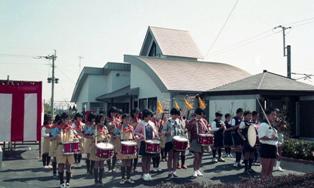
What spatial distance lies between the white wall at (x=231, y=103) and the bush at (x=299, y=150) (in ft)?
13.9

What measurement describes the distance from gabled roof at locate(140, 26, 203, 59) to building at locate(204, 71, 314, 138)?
11.1 metres

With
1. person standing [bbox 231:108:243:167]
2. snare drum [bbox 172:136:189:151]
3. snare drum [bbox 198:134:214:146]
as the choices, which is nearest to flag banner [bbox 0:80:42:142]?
snare drum [bbox 172:136:189:151]

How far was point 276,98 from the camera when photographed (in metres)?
19.4

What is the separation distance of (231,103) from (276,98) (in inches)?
103

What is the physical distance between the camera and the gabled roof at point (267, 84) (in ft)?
58.6

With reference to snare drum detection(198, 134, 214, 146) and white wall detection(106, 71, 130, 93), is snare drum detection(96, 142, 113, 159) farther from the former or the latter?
white wall detection(106, 71, 130, 93)

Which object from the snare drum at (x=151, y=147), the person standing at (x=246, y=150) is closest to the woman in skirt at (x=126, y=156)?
the snare drum at (x=151, y=147)

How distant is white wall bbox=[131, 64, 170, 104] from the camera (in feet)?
70.6

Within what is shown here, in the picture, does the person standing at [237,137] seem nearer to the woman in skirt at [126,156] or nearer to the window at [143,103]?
the woman in skirt at [126,156]

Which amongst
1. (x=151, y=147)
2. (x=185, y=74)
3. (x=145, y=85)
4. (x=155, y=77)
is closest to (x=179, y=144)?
(x=151, y=147)

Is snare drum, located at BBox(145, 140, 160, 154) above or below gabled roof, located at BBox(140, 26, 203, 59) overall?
below

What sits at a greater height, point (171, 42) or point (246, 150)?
point (171, 42)

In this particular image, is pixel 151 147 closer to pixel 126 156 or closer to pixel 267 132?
pixel 126 156

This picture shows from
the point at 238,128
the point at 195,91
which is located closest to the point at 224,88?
the point at 195,91
